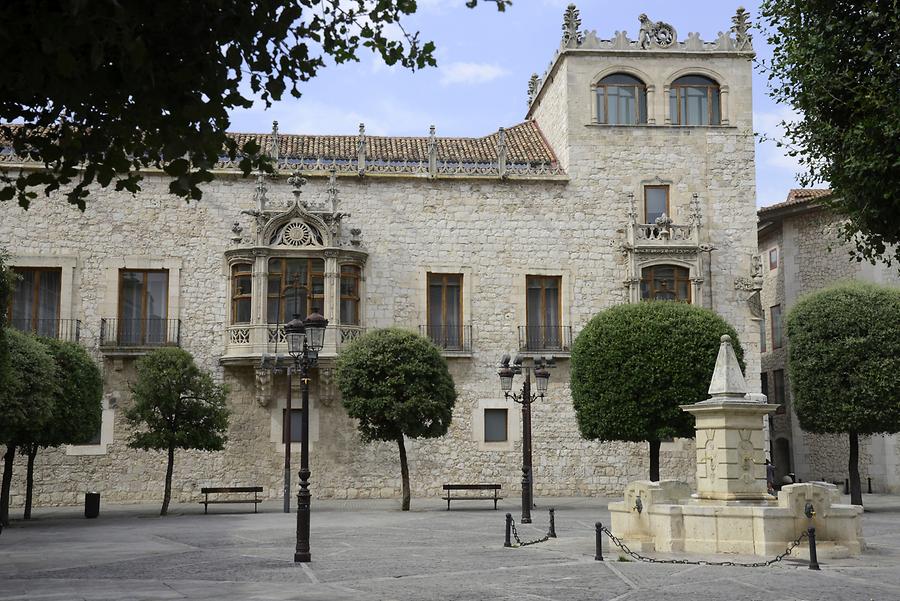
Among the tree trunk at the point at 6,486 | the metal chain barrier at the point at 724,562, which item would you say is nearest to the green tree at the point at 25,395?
the tree trunk at the point at 6,486

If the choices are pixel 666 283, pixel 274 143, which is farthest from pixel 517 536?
pixel 274 143

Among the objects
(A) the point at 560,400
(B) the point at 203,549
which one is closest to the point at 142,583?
(B) the point at 203,549

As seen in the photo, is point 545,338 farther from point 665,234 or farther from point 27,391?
point 27,391

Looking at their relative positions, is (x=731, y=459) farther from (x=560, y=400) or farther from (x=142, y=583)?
(x=560, y=400)

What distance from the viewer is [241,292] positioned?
3058 centimetres

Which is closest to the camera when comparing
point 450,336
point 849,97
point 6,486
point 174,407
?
point 849,97

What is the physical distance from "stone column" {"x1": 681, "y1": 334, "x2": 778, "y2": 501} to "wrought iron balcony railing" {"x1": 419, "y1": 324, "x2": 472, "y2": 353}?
15015 millimetres

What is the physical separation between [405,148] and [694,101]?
384 inches

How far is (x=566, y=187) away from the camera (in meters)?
32.4

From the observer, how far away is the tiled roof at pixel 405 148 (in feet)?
107

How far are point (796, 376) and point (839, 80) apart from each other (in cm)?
2033

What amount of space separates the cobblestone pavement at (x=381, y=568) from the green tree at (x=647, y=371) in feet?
14.6


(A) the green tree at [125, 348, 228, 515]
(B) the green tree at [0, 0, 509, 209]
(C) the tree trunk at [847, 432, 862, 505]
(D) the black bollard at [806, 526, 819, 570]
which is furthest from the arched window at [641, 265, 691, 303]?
(B) the green tree at [0, 0, 509, 209]

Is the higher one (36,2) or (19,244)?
(19,244)
